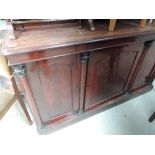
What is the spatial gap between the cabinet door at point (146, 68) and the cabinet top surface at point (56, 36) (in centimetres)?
34

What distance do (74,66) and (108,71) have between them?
0.34 m

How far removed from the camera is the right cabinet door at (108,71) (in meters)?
0.92

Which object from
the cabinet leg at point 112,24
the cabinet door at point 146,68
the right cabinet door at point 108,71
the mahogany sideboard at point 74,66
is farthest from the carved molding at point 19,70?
the cabinet door at point 146,68

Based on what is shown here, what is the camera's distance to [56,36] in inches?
28.5

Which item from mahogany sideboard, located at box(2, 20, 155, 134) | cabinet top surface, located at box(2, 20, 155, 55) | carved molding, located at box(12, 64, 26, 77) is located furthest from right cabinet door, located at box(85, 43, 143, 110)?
carved molding, located at box(12, 64, 26, 77)

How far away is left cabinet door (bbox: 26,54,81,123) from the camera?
0.77 meters

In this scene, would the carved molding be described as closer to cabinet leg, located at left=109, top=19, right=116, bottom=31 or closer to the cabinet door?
cabinet leg, located at left=109, top=19, right=116, bottom=31

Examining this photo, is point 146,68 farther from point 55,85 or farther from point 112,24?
point 55,85

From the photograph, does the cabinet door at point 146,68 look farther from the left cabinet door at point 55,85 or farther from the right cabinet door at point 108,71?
the left cabinet door at point 55,85

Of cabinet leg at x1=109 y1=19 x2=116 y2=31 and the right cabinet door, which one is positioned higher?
cabinet leg at x1=109 y1=19 x2=116 y2=31

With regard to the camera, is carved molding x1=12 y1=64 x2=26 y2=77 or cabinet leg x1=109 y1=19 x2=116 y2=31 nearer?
carved molding x1=12 y1=64 x2=26 y2=77

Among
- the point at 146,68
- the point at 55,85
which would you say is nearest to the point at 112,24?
the point at 55,85
